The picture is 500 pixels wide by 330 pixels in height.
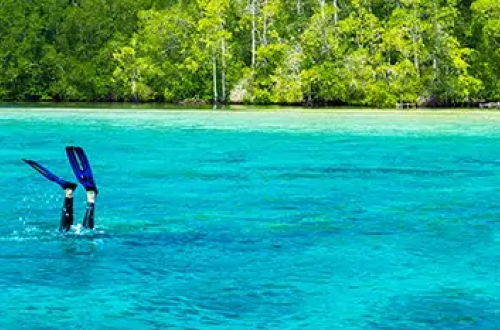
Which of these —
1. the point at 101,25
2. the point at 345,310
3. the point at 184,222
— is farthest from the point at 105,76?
the point at 345,310

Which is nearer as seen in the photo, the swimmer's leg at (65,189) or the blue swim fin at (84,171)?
the swimmer's leg at (65,189)

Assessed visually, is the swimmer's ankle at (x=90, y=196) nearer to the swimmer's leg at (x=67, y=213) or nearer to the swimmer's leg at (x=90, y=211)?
the swimmer's leg at (x=90, y=211)

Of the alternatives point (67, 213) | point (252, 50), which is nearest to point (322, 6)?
point (252, 50)

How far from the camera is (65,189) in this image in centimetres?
1245

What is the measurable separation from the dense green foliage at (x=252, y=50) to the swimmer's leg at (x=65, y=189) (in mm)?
57302

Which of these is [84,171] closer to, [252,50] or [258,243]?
[258,243]

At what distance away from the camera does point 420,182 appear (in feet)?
68.9

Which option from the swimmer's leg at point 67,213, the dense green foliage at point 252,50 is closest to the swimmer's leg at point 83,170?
the swimmer's leg at point 67,213

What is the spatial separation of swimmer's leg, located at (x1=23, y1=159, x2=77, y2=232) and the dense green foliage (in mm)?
57302

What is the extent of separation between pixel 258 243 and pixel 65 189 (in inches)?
115

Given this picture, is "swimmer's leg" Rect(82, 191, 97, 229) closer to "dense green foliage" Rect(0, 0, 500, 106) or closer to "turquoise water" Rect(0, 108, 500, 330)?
"turquoise water" Rect(0, 108, 500, 330)

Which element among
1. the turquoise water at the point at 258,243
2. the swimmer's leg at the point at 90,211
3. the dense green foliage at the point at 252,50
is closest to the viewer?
the turquoise water at the point at 258,243

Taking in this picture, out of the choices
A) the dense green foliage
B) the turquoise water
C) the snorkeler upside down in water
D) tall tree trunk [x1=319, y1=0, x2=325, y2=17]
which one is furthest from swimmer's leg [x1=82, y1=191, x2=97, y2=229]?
tall tree trunk [x1=319, y1=0, x2=325, y2=17]

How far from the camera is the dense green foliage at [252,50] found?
2783 inches
